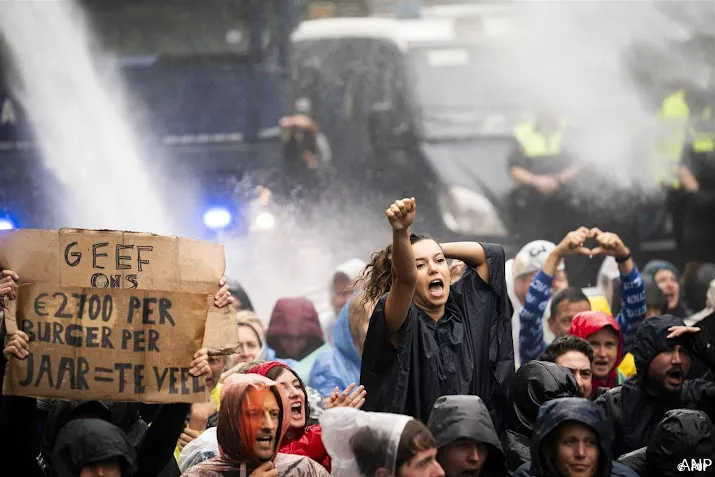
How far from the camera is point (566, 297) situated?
20.0ft

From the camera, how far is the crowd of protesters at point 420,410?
12.6 feet

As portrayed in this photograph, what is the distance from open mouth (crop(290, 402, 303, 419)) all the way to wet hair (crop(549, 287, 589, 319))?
2.06 m

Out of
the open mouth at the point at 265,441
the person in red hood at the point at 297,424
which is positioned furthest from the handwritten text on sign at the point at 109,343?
the person in red hood at the point at 297,424

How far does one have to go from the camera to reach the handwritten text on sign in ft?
13.2

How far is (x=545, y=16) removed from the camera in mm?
11141

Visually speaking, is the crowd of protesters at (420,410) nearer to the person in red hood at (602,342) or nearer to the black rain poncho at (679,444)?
the black rain poncho at (679,444)

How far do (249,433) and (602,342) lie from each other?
6.55 ft

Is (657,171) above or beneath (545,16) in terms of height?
beneath

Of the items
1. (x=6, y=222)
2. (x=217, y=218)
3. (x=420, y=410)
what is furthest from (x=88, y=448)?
(x=217, y=218)

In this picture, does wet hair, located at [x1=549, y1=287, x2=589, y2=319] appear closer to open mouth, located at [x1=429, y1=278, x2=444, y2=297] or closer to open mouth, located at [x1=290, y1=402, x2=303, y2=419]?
open mouth, located at [x1=429, y1=278, x2=444, y2=297]

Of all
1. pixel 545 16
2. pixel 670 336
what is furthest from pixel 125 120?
pixel 670 336

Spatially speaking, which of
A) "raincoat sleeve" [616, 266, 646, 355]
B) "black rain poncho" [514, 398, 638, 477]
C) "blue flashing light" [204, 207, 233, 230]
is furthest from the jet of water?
"black rain poncho" [514, 398, 638, 477]

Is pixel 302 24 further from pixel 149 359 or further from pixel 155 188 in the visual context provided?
pixel 149 359

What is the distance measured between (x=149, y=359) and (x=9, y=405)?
1.46 feet
